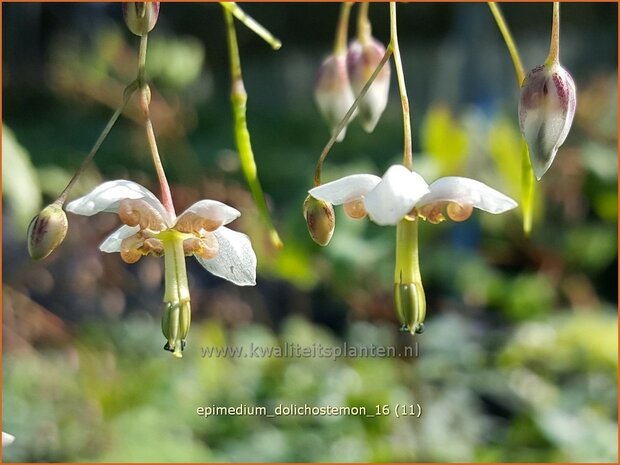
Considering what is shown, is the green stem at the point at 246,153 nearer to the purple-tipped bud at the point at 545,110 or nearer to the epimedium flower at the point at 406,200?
the epimedium flower at the point at 406,200

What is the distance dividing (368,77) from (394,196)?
321mm

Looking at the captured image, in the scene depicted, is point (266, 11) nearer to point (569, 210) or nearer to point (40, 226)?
point (569, 210)

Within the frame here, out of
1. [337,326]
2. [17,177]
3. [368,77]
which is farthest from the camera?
[337,326]

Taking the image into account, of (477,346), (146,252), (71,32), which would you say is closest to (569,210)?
(477,346)

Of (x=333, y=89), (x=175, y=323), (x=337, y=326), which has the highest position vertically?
(x=337, y=326)

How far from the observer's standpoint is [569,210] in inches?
104

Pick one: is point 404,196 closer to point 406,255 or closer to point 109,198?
point 406,255

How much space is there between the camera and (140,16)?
0.55 m

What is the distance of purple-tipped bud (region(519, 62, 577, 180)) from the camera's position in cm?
59

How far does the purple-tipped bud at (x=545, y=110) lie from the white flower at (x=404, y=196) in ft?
0.14

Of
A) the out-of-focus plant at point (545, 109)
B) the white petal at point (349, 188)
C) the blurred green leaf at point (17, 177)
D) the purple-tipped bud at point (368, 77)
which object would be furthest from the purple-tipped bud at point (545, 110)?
the blurred green leaf at point (17, 177)

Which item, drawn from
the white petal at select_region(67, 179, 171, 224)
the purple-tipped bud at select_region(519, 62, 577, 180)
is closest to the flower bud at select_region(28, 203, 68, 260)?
the white petal at select_region(67, 179, 171, 224)

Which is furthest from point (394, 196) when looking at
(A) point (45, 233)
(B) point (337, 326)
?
(B) point (337, 326)

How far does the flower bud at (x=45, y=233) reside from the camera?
1.84ft
